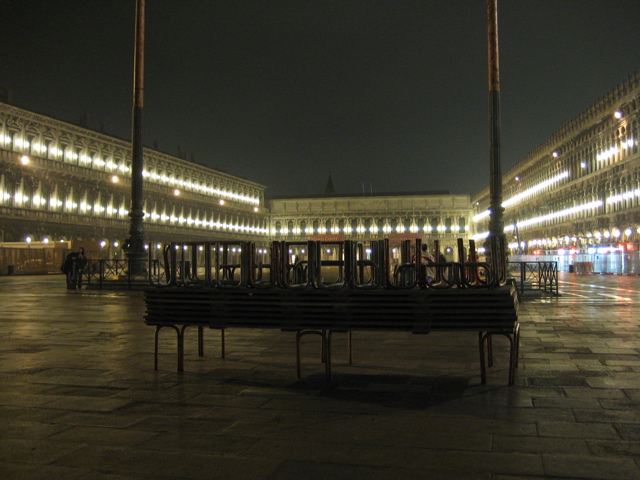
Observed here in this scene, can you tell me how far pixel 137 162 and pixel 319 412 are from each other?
16.3 meters

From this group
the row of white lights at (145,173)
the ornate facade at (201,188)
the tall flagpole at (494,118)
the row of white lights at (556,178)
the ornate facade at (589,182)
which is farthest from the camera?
the row of white lights at (145,173)

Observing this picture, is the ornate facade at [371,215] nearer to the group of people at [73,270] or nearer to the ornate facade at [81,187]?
the ornate facade at [81,187]

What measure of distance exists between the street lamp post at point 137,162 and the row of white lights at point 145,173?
23201 mm

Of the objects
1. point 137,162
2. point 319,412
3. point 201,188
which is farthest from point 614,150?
point 201,188

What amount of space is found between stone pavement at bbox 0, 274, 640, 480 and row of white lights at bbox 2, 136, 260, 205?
37.9m

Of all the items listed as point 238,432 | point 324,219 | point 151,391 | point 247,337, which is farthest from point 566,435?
point 324,219

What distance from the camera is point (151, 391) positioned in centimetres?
549

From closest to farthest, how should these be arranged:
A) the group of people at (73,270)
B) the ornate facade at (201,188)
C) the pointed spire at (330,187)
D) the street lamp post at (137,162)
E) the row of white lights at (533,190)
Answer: the street lamp post at (137,162)
the group of people at (73,270)
the ornate facade at (201,188)
the row of white lights at (533,190)
the pointed spire at (330,187)

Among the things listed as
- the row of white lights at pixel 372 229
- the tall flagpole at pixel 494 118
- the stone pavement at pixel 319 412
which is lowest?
the stone pavement at pixel 319 412

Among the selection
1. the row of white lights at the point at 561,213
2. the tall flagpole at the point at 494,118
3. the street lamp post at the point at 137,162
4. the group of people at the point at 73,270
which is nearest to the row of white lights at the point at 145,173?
the group of people at the point at 73,270

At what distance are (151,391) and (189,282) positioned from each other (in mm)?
1778

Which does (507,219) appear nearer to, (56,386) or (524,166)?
(524,166)

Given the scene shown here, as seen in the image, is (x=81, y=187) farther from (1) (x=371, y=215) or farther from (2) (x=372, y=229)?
(2) (x=372, y=229)

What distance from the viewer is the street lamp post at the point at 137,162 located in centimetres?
1819
